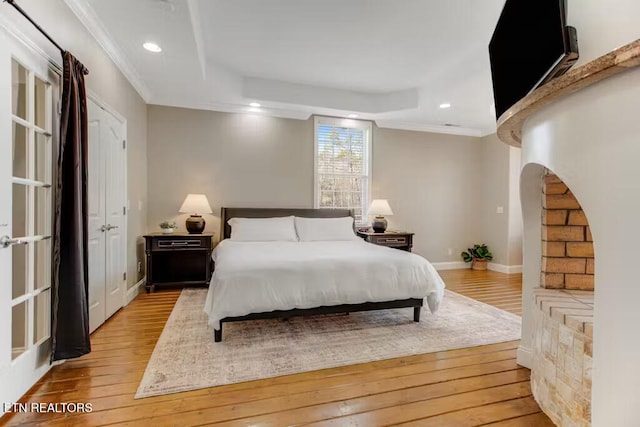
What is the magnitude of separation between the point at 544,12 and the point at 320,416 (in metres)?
2.28

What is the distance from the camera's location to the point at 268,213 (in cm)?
481

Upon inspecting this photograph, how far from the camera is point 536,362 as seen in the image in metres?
1.80

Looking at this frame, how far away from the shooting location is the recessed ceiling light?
293cm

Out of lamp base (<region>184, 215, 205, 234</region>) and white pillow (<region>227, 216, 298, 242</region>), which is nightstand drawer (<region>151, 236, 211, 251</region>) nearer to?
lamp base (<region>184, 215, 205, 234</region>)

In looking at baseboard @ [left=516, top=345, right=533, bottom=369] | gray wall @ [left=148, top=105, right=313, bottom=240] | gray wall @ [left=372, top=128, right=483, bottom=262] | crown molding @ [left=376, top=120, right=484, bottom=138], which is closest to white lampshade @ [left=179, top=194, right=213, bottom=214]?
gray wall @ [left=148, top=105, right=313, bottom=240]

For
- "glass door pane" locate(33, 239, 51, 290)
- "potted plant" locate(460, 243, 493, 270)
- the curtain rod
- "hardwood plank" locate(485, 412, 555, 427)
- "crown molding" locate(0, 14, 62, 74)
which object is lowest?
"hardwood plank" locate(485, 412, 555, 427)

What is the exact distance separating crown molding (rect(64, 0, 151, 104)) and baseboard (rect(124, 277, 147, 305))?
8.01 feet

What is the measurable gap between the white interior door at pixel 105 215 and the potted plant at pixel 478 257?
18.2ft

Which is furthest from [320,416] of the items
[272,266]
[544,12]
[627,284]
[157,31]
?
[157,31]

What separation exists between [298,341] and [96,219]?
2.09m

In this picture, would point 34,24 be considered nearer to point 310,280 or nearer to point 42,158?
point 42,158

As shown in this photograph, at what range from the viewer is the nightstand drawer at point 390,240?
4867mm

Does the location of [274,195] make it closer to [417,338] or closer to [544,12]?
[417,338]

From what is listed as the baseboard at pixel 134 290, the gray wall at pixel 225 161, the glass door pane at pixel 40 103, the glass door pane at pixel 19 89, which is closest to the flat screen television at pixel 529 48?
the glass door pane at pixel 19 89
